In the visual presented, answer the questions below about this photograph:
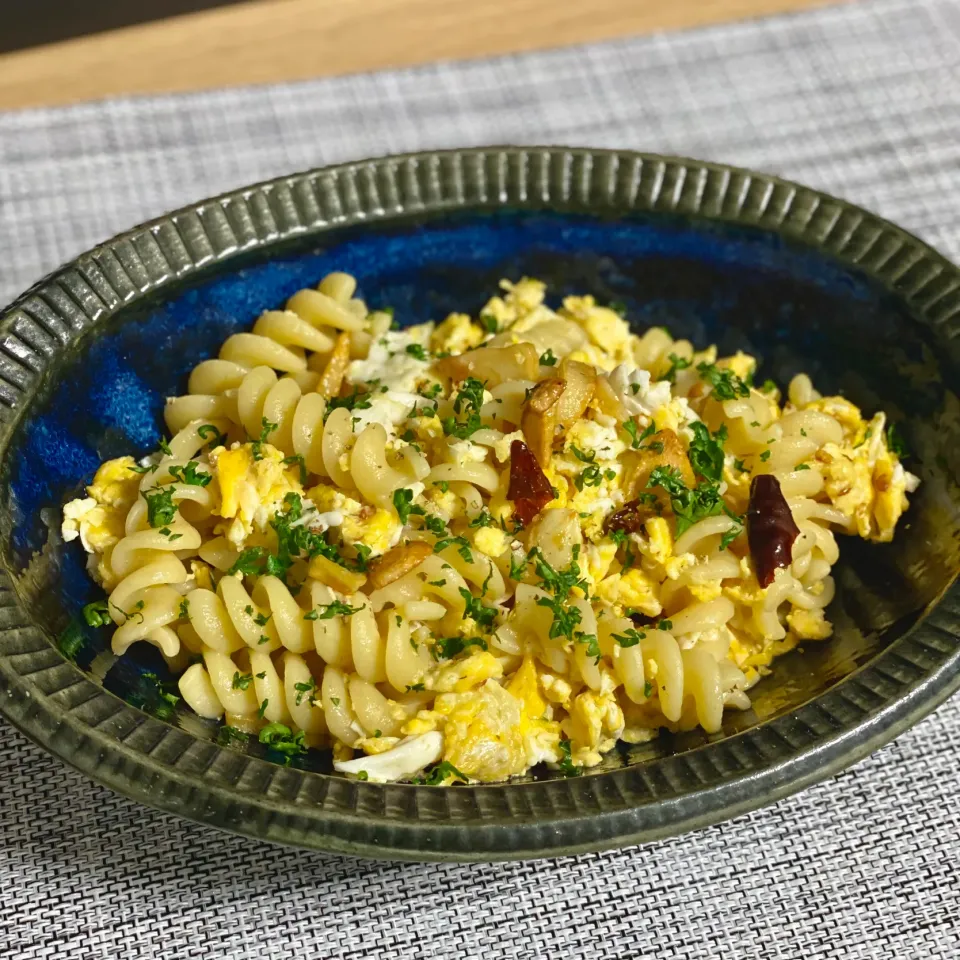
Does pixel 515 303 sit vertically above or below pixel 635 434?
below

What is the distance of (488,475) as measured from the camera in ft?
8.96

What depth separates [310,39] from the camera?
5113mm

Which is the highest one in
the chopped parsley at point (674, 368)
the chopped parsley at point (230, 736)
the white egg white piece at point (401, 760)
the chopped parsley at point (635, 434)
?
the chopped parsley at point (635, 434)

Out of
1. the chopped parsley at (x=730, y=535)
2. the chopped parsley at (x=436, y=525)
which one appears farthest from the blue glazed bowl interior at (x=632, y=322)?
the chopped parsley at (x=436, y=525)

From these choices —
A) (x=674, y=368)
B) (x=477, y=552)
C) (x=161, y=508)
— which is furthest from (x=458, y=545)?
(x=674, y=368)

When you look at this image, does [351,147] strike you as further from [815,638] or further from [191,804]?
[191,804]

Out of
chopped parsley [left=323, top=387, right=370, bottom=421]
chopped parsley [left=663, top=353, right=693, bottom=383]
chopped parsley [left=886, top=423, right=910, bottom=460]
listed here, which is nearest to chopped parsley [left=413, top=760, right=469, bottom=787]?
chopped parsley [left=323, top=387, right=370, bottom=421]

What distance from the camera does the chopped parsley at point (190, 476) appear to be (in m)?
2.77

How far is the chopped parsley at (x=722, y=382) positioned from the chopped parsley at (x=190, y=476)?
1.33 metres

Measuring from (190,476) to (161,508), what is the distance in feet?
0.42

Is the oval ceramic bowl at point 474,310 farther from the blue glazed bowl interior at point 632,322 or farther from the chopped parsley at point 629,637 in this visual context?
the chopped parsley at point 629,637

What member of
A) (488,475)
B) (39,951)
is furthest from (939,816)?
(39,951)

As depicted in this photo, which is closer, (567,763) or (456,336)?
(567,763)

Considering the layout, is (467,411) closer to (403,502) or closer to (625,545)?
(403,502)
